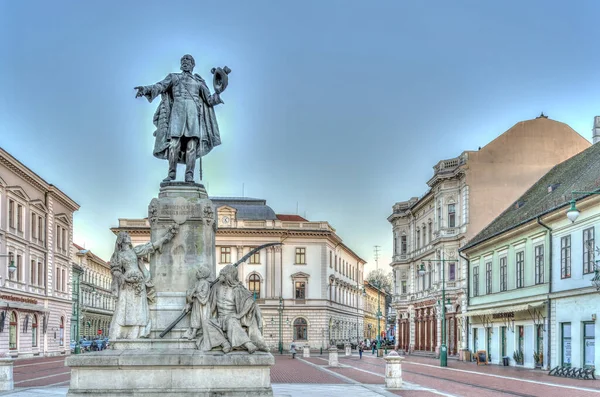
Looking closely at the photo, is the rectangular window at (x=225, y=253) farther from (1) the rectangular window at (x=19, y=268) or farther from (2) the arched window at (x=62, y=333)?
(1) the rectangular window at (x=19, y=268)

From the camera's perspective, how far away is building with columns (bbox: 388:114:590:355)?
57.5 metres

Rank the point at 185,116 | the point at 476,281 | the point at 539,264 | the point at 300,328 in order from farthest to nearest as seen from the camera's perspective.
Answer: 1. the point at 300,328
2. the point at 476,281
3. the point at 539,264
4. the point at 185,116

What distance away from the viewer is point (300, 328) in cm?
9056

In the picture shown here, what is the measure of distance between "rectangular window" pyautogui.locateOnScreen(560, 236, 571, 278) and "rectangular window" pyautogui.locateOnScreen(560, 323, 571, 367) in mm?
2148

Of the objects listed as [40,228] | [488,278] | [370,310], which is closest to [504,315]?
[488,278]

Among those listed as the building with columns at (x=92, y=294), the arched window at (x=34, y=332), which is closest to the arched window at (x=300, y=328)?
the building with columns at (x=92, y=294)

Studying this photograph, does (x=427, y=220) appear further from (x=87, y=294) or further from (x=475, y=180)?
(x=87, y=294)

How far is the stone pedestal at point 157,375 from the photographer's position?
13336mm

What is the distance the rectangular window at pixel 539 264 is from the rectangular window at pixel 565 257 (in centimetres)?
257

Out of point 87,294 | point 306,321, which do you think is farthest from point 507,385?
point 87,294

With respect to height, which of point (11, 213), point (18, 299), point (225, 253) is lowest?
point (18, 299)

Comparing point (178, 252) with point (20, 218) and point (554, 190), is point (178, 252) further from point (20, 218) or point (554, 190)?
point (20, 218)

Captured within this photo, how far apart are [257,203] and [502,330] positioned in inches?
2123

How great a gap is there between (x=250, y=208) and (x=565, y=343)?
203 feet
